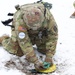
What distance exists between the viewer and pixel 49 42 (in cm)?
412

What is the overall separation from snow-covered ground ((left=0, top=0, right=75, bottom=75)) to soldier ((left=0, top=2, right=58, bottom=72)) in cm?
19

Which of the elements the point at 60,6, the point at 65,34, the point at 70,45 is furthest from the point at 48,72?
the point at 60,6

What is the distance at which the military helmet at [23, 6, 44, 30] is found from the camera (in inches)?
148

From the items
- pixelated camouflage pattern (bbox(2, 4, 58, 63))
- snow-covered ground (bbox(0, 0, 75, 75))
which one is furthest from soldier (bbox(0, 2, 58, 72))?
snow-covered ground (bbox(0, 0, 75, 75))

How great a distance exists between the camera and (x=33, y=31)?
4.06 metres

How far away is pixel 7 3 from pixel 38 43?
9.70ft

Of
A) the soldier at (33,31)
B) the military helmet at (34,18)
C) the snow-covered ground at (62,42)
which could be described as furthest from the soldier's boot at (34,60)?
the military helmet at (34,18)

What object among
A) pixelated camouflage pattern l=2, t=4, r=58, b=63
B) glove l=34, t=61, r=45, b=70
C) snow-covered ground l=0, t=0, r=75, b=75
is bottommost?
snow-covered ground l=0, t=0, r=75, b=75

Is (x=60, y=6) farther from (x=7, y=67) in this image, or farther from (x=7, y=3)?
(x=7, y=67)

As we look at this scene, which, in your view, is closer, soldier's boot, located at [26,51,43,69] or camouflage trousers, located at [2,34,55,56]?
soldier's boot, located at [26,51,43,69]

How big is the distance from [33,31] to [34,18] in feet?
1.13

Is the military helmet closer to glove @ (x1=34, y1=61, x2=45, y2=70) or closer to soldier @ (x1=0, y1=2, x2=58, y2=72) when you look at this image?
soldier @ (x1=0, y1=2, x2=58, y2=72)

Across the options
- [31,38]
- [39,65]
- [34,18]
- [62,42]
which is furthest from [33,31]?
[62,42]

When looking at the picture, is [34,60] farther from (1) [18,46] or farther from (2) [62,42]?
(2) [62,42]
